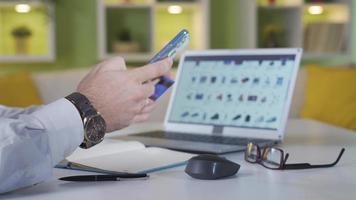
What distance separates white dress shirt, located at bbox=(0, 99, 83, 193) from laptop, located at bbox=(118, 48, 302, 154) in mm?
435

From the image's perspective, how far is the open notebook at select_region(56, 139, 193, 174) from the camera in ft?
3.56

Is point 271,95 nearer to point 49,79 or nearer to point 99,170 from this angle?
point 99,170

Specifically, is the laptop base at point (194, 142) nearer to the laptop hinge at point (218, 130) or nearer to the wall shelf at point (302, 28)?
the laptop hinge at point (218, 130)

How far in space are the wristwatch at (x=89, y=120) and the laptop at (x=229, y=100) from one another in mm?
382

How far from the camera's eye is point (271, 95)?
4.90ft

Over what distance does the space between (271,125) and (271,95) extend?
81 millimetres

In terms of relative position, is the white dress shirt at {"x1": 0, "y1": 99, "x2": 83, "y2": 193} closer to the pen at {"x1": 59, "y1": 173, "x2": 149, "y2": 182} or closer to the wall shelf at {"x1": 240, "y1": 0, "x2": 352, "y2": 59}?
the pen at {"x1": 59, "y1": 173, "x2": 149, "y2": 182}

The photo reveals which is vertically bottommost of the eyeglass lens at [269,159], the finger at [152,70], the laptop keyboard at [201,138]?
the laptop keyboard at [201,138]

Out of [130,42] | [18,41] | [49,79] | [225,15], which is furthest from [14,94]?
[225,15]

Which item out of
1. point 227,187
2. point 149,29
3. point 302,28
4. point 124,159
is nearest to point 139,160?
point 124,159

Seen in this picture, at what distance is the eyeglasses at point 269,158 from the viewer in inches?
43.0

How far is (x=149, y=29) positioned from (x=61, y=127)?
123 inches

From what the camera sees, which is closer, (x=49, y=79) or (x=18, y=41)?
(x=49, y=79)

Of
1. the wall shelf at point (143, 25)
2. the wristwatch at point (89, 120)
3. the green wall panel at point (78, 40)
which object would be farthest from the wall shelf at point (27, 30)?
the wristwatch at point (89, 120)
